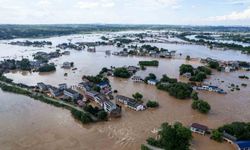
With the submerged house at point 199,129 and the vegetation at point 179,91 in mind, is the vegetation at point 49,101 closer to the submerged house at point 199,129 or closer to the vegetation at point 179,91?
the submerged house at point 199,129

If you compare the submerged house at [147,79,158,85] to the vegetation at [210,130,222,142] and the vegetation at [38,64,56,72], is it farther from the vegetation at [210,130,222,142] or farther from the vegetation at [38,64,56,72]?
the vegetation at [38,64,56,72]

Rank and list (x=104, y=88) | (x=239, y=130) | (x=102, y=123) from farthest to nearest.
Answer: (x=104, y=88), (x=102, y=123), (x=239, y=130)

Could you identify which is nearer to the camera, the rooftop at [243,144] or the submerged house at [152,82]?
the rooftop at [243,144]

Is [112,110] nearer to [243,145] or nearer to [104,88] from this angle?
[104,88]

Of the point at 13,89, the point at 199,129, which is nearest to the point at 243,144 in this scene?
the point at 199,129

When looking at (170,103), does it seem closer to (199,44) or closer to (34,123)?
(34,123)

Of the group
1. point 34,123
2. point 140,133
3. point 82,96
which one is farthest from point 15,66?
point 140,133

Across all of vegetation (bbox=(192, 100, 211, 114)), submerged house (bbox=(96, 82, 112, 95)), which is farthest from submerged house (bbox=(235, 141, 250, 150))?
submerged house (bbox=(96, 82, 112, 95))

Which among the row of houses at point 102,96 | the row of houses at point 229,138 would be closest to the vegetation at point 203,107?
the row of houses at point 229,138
